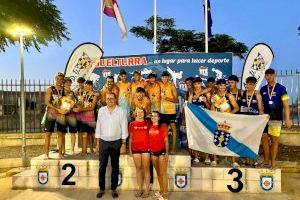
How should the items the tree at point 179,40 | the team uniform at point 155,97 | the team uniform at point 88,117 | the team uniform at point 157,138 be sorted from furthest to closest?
the tree at point 179,40 → the team uniform at point 88,117 → the team uniform at point 155,97 → the team uniform at point 157,138

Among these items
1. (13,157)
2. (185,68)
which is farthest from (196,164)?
(13,157)

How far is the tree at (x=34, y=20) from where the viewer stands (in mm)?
21219

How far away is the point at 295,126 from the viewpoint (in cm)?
1344

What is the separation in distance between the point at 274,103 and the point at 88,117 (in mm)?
3987

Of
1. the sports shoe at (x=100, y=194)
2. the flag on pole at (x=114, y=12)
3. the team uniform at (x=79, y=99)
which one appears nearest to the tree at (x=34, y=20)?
the flag on pole at (x=114, y=12)

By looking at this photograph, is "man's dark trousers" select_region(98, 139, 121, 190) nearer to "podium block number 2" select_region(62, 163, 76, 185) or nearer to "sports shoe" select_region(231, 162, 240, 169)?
"podium block number 2" select_region(62, 163, 76, 185)

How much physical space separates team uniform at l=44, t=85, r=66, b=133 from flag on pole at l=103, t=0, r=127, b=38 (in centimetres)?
488

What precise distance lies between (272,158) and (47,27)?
61.9 ft

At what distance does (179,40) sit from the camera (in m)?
40.2

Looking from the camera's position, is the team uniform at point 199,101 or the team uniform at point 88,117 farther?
the team uniform at point 88,117

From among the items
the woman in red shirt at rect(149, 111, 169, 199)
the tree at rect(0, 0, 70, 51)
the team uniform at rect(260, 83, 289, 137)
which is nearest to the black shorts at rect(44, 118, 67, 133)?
the woman in red shirt at rect(149, 111, 169, 199)

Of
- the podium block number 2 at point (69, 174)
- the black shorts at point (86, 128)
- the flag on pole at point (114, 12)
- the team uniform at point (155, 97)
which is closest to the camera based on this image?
the podium block number 2 at point (69, 174)

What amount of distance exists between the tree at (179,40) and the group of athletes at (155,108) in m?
30.9

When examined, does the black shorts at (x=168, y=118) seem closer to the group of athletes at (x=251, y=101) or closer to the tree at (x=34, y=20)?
the group of athletes at (x=251, y=101)
